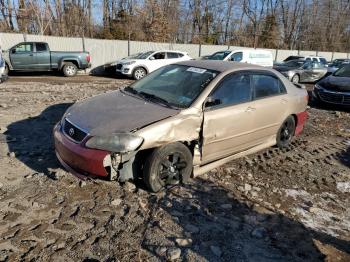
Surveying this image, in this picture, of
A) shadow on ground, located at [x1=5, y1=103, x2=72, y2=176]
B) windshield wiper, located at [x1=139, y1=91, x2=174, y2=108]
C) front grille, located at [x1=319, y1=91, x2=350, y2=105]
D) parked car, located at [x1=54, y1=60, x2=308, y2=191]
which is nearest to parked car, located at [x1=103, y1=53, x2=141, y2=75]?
front grille, located at [x1=319, y1=91, x2=350, y2=105]

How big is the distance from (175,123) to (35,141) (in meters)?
2.85

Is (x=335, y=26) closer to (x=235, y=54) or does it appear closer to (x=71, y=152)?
(x=235, y=54)

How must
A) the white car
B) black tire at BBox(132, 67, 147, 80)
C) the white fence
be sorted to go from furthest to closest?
1. the white fence
2. black tire at BBox(132, 67, 147, 80)
3. the white car

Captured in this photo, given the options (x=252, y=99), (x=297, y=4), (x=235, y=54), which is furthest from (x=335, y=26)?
(x=252, y=99)

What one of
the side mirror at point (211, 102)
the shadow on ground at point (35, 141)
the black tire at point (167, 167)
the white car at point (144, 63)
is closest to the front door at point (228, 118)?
the side mirror at point (211, 102)

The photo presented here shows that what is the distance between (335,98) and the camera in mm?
10133

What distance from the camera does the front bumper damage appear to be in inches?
142

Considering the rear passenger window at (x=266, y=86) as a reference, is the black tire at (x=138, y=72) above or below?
below

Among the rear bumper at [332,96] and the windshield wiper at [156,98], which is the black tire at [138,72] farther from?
the windshield wiper at [156,98]

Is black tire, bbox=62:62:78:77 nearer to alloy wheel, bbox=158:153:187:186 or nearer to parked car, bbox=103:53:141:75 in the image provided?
parked car, bbox=103:53:141:75

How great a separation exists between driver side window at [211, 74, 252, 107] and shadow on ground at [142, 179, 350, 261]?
131 centimetres

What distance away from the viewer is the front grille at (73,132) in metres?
3.78

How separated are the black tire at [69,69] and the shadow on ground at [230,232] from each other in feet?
45.1

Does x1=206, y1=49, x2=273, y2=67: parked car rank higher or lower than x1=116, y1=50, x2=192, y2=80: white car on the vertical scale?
higher
